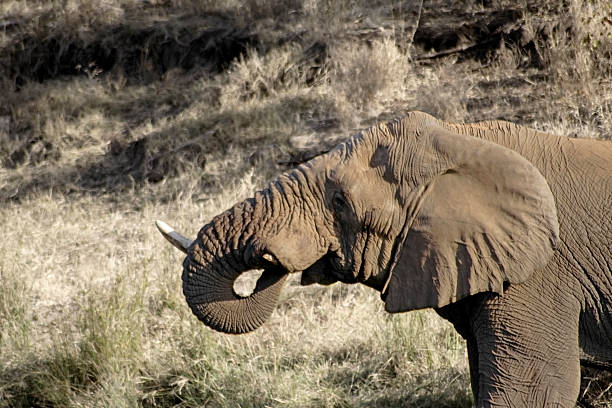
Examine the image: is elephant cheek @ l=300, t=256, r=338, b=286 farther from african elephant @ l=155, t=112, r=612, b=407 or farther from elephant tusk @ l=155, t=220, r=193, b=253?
elephant tusk @ l=155, t=220, r=193, b=253

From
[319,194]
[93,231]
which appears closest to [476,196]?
[319,194]

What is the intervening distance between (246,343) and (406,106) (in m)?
5.08

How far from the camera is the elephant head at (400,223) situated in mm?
4418

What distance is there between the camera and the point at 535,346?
176 inches

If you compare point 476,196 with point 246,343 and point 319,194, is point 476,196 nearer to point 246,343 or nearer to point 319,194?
point 319,194

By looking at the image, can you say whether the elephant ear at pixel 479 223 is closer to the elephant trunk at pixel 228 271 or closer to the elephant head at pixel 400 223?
the elephant head at pixel 400 223

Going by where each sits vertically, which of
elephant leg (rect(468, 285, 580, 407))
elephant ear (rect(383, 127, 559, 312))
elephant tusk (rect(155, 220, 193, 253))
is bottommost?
elephant leg (rect(468, 285, 580, 407))

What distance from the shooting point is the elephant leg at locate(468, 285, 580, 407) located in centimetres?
447

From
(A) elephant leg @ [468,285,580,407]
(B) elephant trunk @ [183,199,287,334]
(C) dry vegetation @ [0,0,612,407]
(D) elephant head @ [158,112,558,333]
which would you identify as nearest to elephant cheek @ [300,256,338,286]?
(D) elephant head @ [158,112,558,333]

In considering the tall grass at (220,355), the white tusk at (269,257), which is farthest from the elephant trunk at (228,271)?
the tall grass at (220,355)

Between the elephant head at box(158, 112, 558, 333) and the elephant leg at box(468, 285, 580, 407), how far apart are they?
14 centimetres

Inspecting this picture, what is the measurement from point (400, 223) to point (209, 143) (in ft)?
25.7

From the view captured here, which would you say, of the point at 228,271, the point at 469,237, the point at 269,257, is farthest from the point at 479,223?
the point at 228,271

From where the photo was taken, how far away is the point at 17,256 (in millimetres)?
8203
